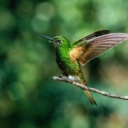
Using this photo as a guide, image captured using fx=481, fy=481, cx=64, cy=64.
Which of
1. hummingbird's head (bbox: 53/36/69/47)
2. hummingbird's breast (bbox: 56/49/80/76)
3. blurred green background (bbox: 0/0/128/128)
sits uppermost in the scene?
hummingbird's head (bbox: 53/36/69/47)

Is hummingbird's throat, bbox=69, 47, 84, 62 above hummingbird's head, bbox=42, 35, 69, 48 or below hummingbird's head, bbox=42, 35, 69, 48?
below

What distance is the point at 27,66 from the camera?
333 inches

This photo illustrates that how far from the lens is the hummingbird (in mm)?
1409

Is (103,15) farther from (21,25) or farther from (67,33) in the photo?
(21,25)

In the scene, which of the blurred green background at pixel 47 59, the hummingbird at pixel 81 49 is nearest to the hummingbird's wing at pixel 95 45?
the hummingbird at pixel 81 49

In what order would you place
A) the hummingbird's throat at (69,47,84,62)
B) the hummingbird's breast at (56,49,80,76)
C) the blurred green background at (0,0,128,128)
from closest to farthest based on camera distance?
the hummingbird's breast at (56,49,80,76)
the hummingbird's throat at (69,47,84,62)
the blurred green background at (0,0,128,128)

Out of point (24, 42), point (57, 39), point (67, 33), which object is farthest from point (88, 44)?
point (24, 42)

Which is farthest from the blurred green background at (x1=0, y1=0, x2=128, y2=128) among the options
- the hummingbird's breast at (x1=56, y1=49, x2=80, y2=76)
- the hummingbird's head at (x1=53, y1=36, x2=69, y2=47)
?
the hummingbird's head at (x1=53, y1=36, x2=69, y2=47)

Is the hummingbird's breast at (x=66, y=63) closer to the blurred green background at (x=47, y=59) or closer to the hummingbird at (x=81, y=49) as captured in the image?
the hummingbird at (x=81, y=49)

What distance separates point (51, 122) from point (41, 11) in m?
1.94

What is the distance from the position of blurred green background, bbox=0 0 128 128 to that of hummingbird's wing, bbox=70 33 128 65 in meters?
5.81

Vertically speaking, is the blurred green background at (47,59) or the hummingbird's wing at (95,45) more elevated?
the hummingbird's wing at (95,45)

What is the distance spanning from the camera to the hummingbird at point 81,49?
1409 mm

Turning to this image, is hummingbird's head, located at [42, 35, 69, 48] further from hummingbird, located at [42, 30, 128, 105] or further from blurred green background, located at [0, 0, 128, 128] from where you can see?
blurred green background, located at [0, 0, 128, 128]
